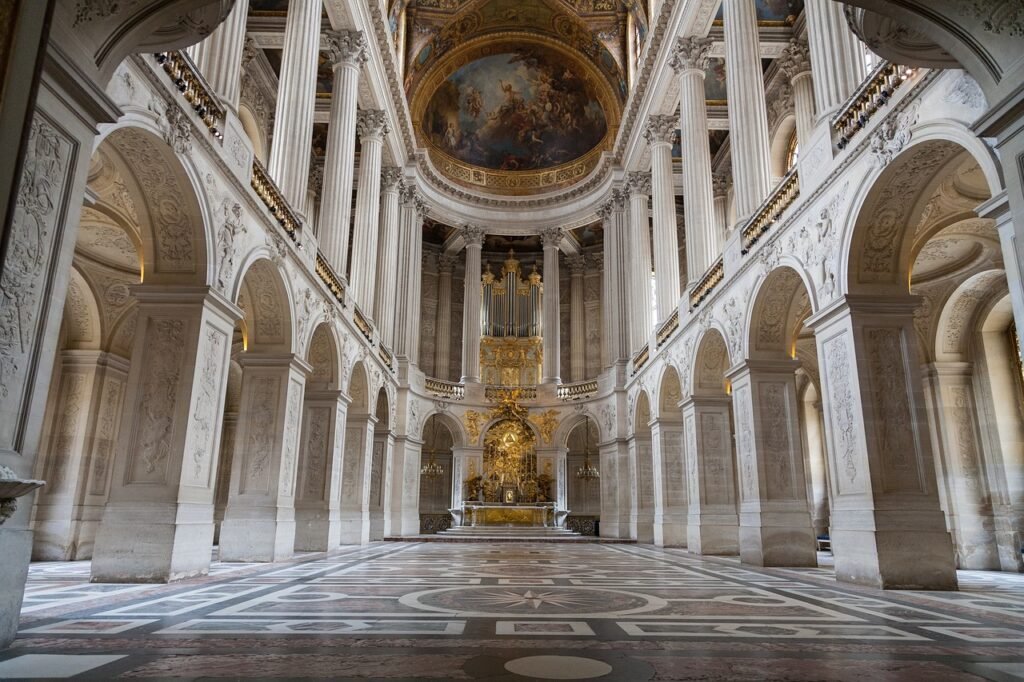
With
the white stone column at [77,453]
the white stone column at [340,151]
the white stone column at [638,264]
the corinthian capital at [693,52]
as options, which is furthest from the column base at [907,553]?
the white stone column at [638,264]

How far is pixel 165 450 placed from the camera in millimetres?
8391

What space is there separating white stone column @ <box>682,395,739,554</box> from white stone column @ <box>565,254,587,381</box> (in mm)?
15460

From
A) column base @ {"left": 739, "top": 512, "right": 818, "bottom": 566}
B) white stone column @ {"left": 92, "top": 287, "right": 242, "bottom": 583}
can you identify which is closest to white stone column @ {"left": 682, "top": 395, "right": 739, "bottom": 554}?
column base @ {"left": 739, "top": 512, "right": 818, "bottom": 566}

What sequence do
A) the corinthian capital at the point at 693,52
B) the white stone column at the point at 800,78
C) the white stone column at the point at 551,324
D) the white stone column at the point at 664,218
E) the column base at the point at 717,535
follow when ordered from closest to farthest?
the column base at the point at 717,535, the white stone column at the point at 800,78, the corinthian capital at the point at 693,52, the white stone column at the point at 664,218, the white stone column at the point at 551,324

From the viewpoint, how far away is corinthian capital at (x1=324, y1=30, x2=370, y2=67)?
57.9ft

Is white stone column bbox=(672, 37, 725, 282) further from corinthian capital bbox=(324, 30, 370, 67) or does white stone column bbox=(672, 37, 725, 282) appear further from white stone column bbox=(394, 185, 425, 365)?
white stone column bbox=(394, 185, 425, 365)

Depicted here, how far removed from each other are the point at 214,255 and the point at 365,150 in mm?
13003

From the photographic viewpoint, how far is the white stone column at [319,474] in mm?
14242

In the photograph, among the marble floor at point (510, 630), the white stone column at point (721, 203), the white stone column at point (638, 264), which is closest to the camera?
the marble floor at point (510, 630)

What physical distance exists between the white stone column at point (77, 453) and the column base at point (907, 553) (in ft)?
44.2

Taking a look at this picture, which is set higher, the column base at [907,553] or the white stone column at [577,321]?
the white stone column at [577,321]

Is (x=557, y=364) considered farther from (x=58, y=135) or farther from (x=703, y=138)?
(x=58, y=135)

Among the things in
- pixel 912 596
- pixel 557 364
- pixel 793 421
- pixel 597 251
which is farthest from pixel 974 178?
pixel 597 251

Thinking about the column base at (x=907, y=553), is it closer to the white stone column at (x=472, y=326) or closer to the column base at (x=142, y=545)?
the column base at (x=142, y=545)
